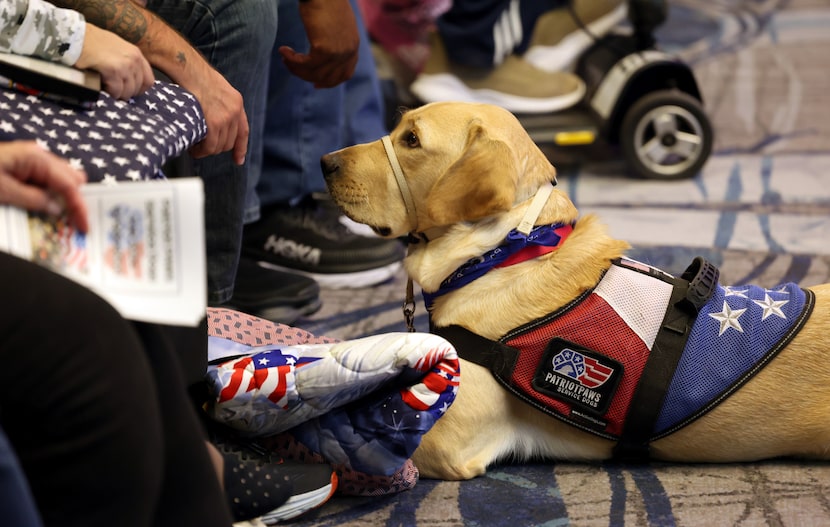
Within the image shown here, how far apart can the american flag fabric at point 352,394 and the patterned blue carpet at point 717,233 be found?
105 millimetres

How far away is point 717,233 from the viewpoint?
2.59 meters

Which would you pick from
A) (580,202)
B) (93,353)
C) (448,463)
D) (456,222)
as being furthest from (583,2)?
(93,353)

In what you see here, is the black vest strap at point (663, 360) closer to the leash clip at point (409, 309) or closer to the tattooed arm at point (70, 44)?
the leash clip at point (409, 309)

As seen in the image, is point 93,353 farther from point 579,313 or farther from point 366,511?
point 579,313

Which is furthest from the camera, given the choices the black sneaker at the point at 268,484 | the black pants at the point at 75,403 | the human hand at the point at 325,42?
the human hand at the point at 325,42

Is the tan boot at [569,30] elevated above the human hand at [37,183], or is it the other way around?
the tan boot at [569,30]

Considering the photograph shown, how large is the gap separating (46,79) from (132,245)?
0.31m

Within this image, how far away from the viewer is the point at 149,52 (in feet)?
4.43

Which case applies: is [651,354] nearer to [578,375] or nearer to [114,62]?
[578,375]

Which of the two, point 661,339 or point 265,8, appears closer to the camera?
point 661,339

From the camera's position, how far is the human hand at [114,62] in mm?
1108

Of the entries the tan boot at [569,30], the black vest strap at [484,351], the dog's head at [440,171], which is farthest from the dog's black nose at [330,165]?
the tan boot at [569,30]

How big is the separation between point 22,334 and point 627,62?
8.41 feet

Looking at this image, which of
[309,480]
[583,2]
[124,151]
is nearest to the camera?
[124,151]
